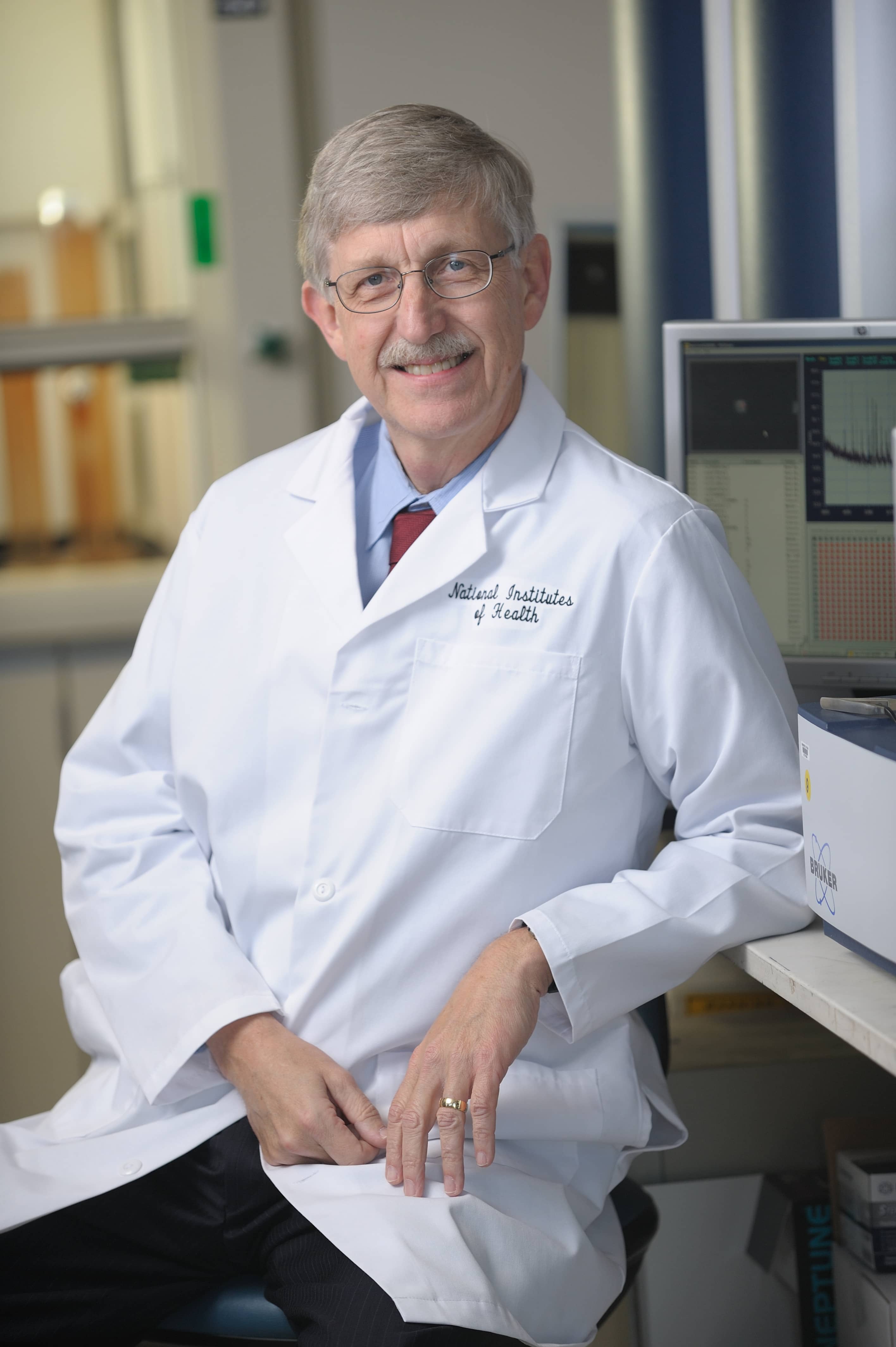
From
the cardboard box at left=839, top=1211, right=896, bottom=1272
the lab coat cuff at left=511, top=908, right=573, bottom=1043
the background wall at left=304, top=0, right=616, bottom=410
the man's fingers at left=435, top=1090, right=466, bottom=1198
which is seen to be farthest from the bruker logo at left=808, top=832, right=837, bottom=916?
the background wall at left=304, top=0, right=616, bottom=410

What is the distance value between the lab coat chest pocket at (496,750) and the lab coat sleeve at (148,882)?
0.78ft

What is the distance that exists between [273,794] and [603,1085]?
1.33 feet

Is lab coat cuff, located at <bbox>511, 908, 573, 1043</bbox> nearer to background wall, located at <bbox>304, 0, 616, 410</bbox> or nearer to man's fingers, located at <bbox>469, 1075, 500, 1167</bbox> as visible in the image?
man's fingers, located at <bbox>469, 1075, 500, 1167</bbox>

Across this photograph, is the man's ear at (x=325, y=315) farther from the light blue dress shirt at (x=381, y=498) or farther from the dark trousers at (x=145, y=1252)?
the dark trousers at (x=145, y=1252)

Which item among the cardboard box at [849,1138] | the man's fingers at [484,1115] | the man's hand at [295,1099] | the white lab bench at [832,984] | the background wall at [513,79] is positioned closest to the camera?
the white lab bench at [832,984]

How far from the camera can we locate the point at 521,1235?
0.98 metres

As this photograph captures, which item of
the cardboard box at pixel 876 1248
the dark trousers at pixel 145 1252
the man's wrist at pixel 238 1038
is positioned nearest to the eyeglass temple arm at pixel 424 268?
the man's wrist at pixel 238 1038

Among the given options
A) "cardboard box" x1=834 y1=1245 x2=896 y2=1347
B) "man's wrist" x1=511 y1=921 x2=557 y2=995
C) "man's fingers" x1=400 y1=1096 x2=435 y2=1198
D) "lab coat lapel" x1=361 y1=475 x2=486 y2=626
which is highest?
"lab coat lapel" x1=361 y1=475 x2=486 y2=626

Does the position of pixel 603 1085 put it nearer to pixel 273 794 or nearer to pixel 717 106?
pixel 273 794

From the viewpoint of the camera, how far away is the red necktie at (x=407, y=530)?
125cm

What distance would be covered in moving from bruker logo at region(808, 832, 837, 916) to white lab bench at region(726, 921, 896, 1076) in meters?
0.04

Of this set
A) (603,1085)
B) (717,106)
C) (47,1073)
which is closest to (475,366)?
(603,1085)

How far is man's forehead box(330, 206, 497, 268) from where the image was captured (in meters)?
1.14

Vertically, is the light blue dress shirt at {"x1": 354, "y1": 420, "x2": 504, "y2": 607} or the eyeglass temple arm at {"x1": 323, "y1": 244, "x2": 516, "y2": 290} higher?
the eyeglass temple arm at {"x1": 323, "y1": 244, "x2": 516, "y2": 290}
